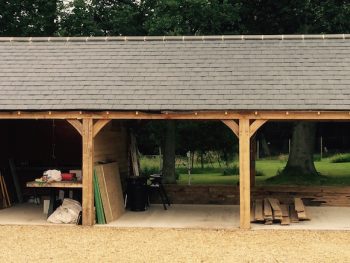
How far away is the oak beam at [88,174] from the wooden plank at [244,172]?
10.4 ft

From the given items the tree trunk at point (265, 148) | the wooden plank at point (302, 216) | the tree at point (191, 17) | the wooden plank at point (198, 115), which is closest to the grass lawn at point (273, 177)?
the tree trunk at point (265, 148)

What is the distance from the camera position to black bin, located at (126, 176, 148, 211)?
14453mm

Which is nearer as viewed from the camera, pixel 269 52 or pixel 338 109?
pixel 338 109

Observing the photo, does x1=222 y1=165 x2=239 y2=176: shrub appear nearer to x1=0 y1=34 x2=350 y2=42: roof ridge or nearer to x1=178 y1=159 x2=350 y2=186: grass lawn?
x1=178 y1=159 x2=350 y2=186: grass lawn

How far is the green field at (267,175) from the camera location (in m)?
21.7

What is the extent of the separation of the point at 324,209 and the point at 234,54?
4607mm

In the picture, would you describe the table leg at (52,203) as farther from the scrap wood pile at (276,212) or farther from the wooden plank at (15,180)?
the scrap wood pile at (276,212)

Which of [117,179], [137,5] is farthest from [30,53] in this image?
[137,5]

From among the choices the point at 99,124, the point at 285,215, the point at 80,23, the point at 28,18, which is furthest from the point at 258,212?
the point at 28,18

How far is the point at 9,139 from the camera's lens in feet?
52.3

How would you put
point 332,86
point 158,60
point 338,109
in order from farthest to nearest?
1. point 158,60
2. point 332,86
3. point 338,109

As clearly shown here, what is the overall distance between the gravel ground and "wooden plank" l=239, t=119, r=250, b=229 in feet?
1.30

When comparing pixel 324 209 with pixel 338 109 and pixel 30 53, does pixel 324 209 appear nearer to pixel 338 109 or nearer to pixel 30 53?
pixel 338 109

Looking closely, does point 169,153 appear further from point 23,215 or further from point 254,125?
point 254,125
